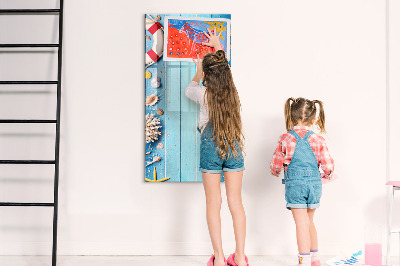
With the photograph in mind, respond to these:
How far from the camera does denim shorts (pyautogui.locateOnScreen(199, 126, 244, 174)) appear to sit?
2.76m

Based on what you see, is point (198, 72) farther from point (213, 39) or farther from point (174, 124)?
point (174, 124)

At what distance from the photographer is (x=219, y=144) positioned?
274cm

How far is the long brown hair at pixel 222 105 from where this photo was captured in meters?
2.74

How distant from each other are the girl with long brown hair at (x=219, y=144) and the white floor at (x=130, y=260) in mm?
242

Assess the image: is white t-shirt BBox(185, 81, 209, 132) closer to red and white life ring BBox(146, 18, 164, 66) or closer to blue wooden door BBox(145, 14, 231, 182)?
blue wooden door BBox(145, 14, 231, 182)

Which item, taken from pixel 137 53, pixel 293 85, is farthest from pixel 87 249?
pixel 293 85

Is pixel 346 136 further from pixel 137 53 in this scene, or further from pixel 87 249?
pixel 87 249

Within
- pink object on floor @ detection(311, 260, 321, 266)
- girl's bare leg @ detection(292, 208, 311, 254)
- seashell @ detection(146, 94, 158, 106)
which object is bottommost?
pink object on floor @ detection(311, 260, 321, 266)

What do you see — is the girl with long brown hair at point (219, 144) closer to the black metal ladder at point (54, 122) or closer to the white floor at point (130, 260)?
the white floor at point (130, 260)

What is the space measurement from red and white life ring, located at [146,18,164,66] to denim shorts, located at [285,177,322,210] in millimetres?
1332

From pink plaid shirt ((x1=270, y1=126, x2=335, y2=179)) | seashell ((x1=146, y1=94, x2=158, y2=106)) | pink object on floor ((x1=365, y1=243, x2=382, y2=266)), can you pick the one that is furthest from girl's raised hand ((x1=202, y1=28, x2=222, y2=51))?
pink object on floor ((x1=365, y1=243, x2=382, y2=266))

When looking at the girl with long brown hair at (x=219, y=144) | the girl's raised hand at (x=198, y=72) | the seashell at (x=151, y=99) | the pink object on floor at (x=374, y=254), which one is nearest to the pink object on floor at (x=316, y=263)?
the pink object on floor at (x=374, y=254)

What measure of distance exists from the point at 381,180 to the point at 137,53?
203 cm

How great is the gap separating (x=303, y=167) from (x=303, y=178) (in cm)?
7
